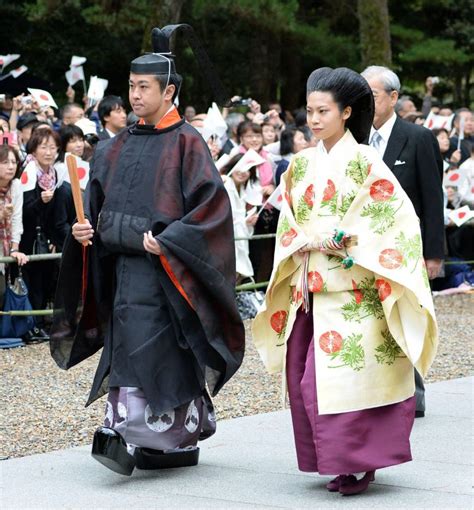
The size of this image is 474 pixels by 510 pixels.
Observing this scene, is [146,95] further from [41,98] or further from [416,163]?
[41,98]

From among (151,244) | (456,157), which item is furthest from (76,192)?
(456,157)

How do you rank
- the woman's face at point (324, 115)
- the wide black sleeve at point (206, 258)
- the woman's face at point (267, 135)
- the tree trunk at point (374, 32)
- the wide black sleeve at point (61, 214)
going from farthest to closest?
the tree trunk at point (374, 32) → the woman's face at point (267, 135) → the wide black sleeve at point (61, 214) → the wide black sleeve at point (206, 258) → the woman's face at point (324, 115)

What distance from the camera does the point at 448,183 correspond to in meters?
13.2

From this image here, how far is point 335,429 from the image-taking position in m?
4.91

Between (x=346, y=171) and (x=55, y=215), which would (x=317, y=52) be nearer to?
(x=55, y=215)

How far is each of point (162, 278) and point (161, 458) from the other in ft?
2.69

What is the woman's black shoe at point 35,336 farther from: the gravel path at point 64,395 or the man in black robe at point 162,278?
the man in black robe at point 162,278

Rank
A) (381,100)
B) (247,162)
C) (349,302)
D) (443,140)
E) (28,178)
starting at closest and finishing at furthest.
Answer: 1. (349,302)
2. (381,100)
3. (28,178)
4. (247,162)
5. (443,140)

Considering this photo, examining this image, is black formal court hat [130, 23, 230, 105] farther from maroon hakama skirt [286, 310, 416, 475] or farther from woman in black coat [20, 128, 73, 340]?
woman in black coat [20, 128, 73, 340]

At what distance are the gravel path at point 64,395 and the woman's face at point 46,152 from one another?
144 centimetres

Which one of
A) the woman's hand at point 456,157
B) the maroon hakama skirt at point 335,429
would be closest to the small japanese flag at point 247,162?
the woman's hand at point 456,157

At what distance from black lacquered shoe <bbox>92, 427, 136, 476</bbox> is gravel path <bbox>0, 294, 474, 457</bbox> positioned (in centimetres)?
100

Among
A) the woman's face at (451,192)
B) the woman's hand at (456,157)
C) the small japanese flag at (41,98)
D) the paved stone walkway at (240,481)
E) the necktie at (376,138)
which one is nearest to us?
the paved stone walkway at (240,481)

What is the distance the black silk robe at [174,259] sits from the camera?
17.2 feet
